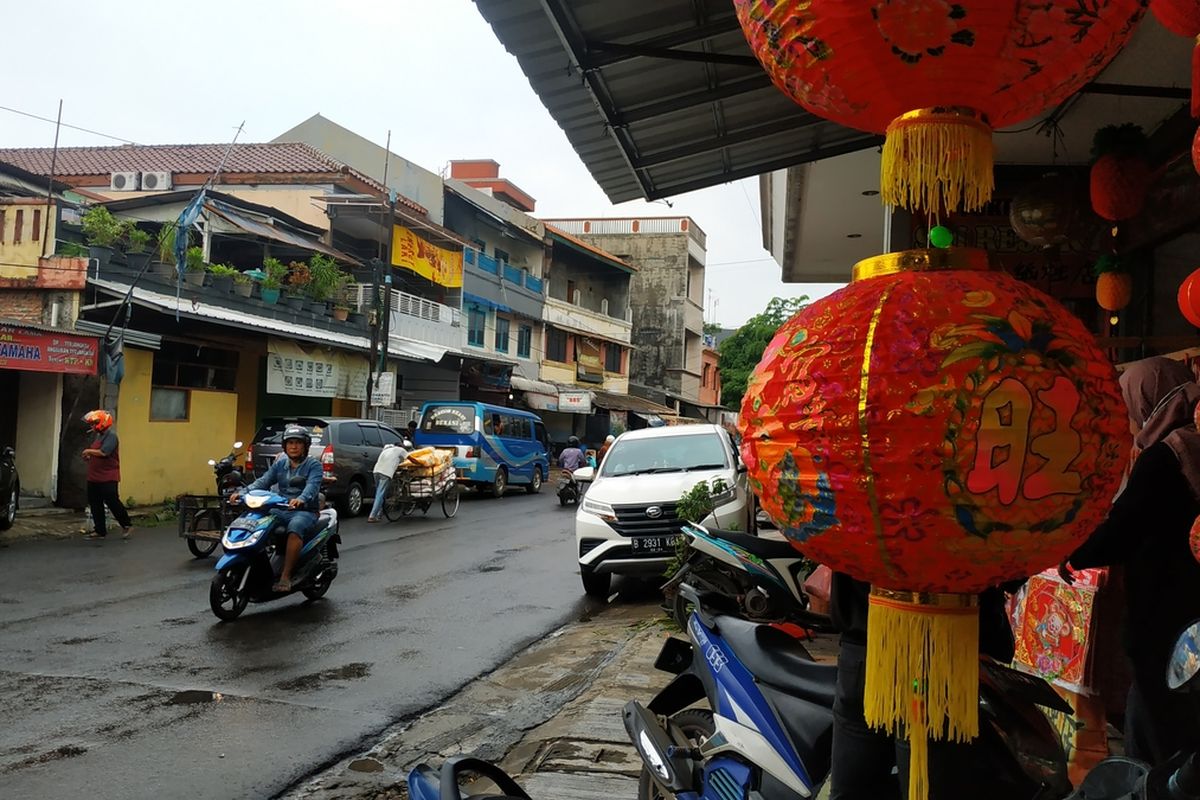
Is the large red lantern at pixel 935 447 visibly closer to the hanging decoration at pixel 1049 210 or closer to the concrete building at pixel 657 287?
the hanging decoration at pixel 1049 210

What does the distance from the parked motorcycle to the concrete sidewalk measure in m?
1.26

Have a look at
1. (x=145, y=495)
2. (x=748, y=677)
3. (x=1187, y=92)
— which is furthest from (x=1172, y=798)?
(x=145, y=495)

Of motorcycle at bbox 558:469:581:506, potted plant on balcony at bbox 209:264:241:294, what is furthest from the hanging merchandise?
potted plant on balcony at bbox 209:264:241:294

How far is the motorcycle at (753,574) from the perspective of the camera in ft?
10.9

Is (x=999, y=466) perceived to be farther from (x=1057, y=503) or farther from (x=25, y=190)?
(x=25, y=190)

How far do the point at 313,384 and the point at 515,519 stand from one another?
19.9ft

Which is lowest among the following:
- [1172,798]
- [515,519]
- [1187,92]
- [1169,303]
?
[515,519]

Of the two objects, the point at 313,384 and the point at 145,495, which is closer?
the point at 145,495

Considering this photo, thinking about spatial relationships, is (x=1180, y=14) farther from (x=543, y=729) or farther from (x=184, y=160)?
(x=184, y=160)

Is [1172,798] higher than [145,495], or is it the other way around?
[1172,798]

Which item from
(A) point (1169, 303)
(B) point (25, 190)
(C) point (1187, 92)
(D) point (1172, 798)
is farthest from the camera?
(B) point (25, 190)

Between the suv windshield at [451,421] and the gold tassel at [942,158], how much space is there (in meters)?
17.9

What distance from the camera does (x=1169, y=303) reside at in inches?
200

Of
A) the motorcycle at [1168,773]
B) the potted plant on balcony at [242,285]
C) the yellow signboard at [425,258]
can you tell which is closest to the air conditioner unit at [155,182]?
the yellow signboard at [425,258]
